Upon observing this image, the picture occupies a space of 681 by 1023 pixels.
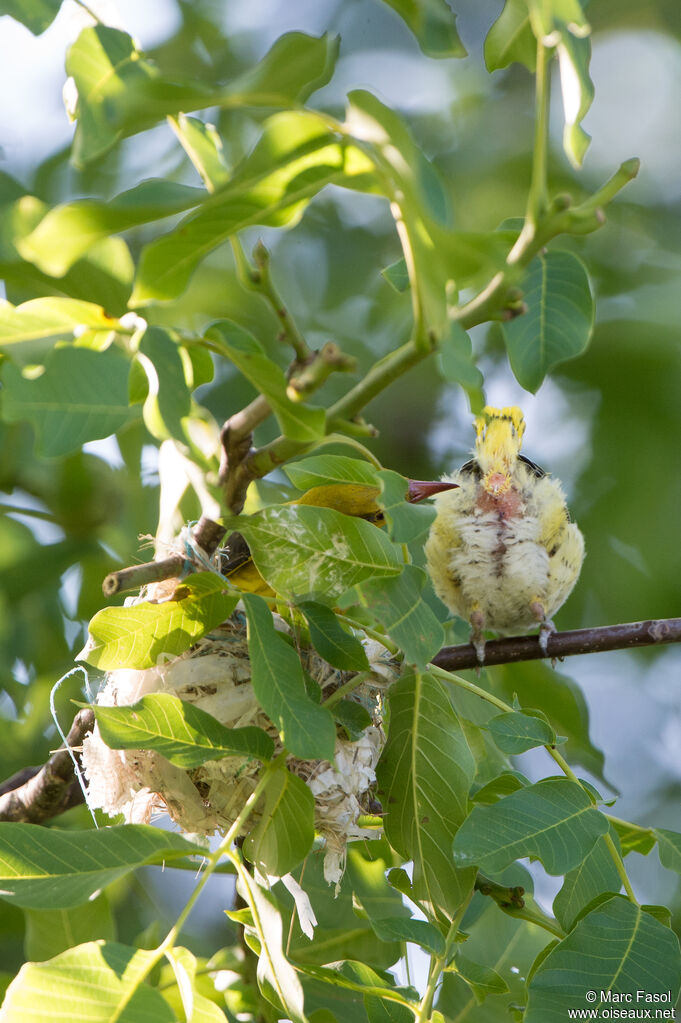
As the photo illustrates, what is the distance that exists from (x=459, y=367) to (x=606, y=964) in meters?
0.87

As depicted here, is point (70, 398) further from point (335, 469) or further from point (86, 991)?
point (86, 991)

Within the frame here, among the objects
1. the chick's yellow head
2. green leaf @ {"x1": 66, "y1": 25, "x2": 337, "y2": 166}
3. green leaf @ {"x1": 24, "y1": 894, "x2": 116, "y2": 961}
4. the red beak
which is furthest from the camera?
the chick's yellow head

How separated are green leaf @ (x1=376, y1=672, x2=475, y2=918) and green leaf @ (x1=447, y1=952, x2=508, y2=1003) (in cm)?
19

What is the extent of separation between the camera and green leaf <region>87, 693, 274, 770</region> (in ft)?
4.70

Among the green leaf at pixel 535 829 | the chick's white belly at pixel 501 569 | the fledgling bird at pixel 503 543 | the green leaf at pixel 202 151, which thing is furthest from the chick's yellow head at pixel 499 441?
the green leaf at pixel 202 151

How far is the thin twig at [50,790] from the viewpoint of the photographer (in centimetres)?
200

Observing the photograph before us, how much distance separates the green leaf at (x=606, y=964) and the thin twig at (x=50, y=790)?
1.01 metres

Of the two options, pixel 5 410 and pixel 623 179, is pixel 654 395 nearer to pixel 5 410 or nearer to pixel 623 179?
pixel 623 179

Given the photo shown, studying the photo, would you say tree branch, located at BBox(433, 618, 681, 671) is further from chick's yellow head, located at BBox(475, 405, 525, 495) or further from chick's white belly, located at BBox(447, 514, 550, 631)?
chick's yellow head, located at BBox(475, 405, 525, 495)

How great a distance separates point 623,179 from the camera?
110cm

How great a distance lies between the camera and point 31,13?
1.29 m

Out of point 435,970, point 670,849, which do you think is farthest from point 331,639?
point 670,849


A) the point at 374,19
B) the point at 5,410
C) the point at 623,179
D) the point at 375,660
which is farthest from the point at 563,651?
the point at 374,19

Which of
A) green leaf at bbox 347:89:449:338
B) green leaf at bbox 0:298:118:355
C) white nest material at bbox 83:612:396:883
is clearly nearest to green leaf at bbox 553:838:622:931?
white nest material at bbox 83:612:396:883
